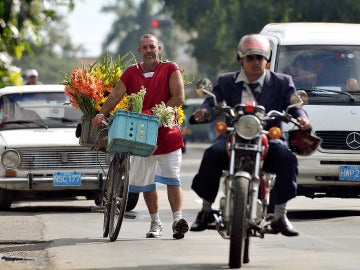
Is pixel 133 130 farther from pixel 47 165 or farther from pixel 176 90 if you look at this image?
pixel 47 165

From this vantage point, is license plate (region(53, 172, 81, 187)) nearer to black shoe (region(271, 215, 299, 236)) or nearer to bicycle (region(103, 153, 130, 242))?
bicycle (region(103, 153, 130, 242))

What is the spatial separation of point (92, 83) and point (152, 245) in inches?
106

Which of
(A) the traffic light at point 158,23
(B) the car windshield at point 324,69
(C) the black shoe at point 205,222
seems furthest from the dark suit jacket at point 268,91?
(A) the traffic light at point 158,23

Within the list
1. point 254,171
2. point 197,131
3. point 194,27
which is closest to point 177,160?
point 254,171

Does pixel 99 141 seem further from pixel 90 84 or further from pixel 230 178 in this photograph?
pixel 230 178

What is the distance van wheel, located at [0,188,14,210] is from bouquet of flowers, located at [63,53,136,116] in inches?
139

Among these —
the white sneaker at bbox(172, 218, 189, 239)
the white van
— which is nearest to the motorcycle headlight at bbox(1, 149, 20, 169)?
the white van

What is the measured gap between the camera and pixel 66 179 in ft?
61.1

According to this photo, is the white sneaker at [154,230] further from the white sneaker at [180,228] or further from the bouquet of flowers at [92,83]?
the bouquet of flowers at [92,83]

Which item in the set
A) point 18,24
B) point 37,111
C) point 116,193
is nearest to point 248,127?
point 18,24

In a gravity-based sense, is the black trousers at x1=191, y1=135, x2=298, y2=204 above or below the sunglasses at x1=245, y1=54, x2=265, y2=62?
below

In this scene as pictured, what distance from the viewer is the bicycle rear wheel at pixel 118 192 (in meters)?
13.5

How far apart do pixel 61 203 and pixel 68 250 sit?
305 inches

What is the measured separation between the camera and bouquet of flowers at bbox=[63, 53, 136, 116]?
50.2 ft
